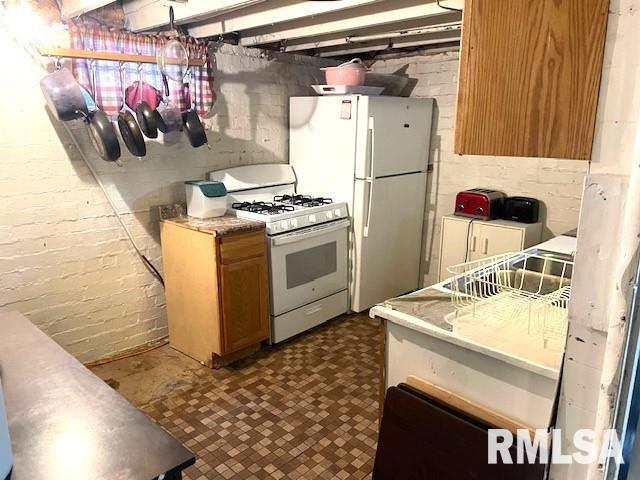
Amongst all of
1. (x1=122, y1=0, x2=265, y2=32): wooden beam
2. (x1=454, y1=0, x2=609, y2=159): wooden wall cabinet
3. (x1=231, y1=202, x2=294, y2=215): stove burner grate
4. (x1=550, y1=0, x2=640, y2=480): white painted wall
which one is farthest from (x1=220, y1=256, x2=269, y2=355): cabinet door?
(x1=550, y1=0, x2=640, y2=480): white painted wall

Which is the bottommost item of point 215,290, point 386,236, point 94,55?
point 215,290

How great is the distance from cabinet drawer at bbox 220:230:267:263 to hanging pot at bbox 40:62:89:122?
1042 mm

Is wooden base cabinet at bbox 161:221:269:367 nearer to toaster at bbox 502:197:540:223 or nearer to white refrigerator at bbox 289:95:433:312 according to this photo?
white refrigerator at bbox 289:95:433:312

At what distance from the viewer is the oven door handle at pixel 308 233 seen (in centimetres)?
310

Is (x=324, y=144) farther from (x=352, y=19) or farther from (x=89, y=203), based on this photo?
(x=89, y=203)

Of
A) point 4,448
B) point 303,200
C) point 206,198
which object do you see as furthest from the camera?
point 303,200

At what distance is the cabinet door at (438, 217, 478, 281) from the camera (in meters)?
3.56

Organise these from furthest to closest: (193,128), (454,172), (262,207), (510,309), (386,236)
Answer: (454,172) → (386,236) → (262,207) → (193,128) → (510,309)

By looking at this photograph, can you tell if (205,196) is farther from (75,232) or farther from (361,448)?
(361,448)

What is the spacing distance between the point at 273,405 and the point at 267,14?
2.18m

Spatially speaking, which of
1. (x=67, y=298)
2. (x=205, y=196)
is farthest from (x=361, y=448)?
(x=67, y=298)

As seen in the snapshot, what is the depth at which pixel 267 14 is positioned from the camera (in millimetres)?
2613

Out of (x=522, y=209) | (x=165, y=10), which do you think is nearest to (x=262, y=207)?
(x=165, y=10)

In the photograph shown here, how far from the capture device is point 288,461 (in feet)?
7.16
